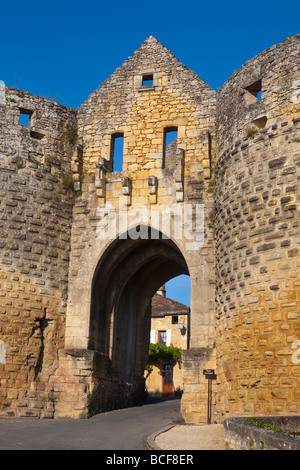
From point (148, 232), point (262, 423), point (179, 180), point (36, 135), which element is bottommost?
point (262, 423)

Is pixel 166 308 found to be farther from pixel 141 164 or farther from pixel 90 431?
pixel 90 431

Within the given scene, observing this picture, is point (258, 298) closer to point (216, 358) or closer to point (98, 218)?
point (216, 358)

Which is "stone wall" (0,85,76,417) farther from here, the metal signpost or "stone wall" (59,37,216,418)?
the metal signpost

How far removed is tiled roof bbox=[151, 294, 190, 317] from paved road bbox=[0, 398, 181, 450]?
1548 centimetres

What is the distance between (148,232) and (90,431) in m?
5.20

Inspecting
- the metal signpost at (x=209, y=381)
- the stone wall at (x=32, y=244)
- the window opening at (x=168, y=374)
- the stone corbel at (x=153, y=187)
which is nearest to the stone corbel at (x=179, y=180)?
the stone corbel at (x=153, y=187)

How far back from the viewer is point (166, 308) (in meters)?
29.9

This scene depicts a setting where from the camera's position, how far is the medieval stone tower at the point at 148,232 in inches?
418

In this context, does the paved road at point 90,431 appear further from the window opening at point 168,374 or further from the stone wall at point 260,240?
the window opening at point 168,374

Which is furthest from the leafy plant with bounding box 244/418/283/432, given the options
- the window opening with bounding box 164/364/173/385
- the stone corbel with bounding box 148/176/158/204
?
the window opening with bounding box 164/364/173/385

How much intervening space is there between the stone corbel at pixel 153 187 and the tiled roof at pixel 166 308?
1567 cm

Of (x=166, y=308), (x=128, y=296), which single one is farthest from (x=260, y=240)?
(x=166, y=308)

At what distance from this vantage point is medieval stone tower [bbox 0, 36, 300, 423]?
1062 cm

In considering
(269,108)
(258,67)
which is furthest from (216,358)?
(258,67)
